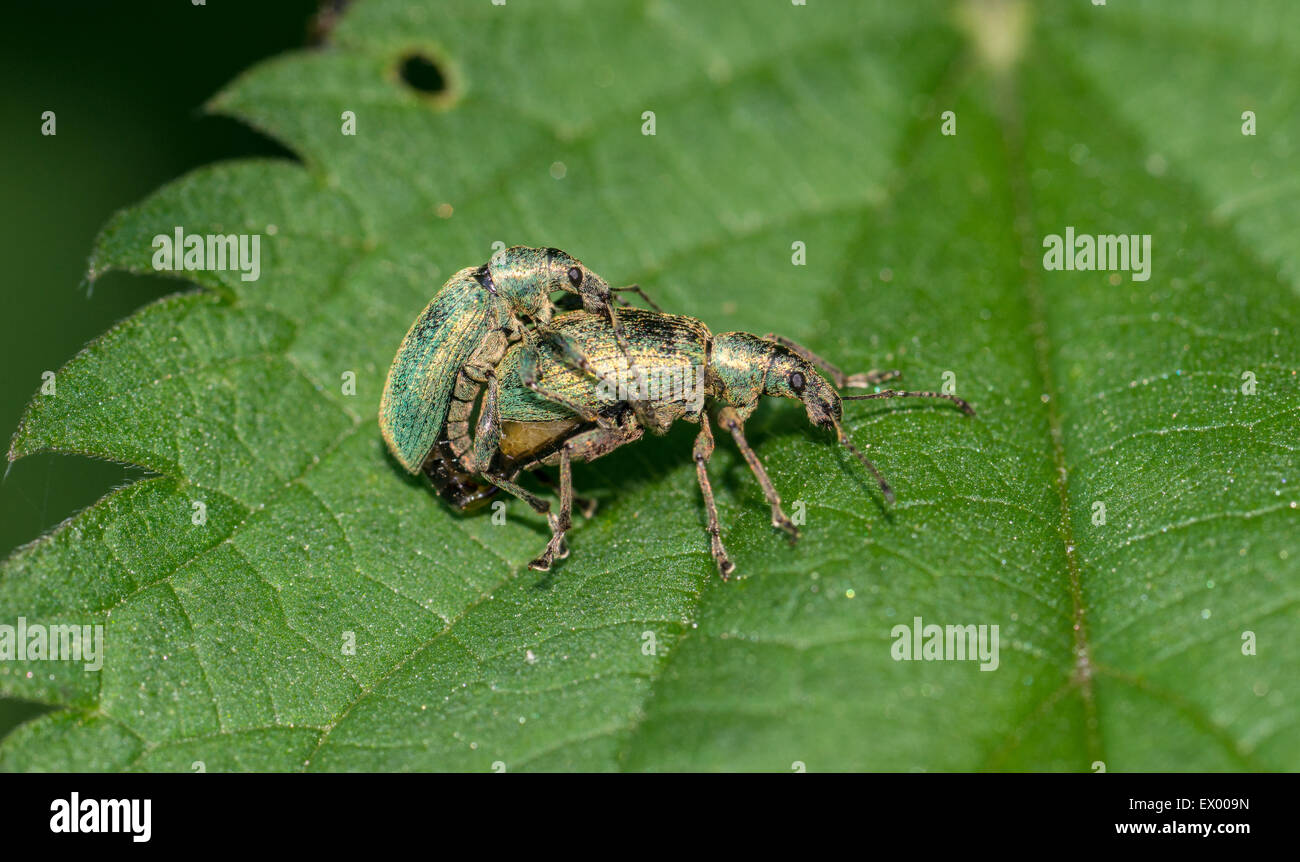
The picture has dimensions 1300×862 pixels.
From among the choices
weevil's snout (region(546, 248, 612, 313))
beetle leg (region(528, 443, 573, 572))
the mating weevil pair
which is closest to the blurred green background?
weevil's snout (region(546, 248, 612, 313))

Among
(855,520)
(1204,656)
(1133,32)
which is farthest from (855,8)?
(1204,656)

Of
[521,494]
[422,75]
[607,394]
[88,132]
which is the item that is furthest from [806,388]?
[88,132]

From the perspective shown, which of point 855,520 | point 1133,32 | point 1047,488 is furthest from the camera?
point 1133,32

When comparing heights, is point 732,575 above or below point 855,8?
below

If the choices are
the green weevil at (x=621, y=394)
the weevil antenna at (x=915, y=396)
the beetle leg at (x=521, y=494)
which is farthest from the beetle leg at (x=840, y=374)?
the beetle leg at (x=521, y=494)

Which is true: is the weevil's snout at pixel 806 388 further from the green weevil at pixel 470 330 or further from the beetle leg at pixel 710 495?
the green weevil at pixel 470 330
